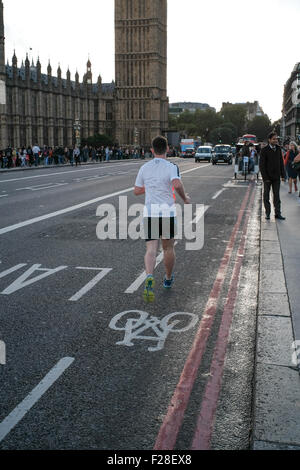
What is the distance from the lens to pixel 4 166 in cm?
3881

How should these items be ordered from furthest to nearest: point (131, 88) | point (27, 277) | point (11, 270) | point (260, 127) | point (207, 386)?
point (260, 127) → point (131, 88) → point (11, 270) → point (27, 277) → point (207, 386)

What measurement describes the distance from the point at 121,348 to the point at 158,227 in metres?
1.79

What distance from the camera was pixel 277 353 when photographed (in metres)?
4.25

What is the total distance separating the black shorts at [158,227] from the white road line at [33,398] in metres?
2.04

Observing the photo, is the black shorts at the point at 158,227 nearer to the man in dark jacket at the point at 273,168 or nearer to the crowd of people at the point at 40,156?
the man in dark jacket at the point at 273,168

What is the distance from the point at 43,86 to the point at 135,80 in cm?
2503

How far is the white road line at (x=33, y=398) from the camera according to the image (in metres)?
3.28

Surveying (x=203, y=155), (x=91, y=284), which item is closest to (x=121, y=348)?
(x=91, y=284)

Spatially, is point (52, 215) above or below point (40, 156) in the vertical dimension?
below

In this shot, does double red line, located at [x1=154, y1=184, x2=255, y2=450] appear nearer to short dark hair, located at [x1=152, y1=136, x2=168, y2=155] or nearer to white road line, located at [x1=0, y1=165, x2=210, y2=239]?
short dark hair, located at [x1=152, y1=136, x2=168, y2=155]

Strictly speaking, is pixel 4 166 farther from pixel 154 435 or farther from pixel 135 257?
pixel 154 435

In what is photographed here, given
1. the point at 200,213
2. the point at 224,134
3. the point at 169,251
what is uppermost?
the point at 224,134

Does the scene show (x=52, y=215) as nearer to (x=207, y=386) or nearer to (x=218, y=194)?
(x=218, y=194)

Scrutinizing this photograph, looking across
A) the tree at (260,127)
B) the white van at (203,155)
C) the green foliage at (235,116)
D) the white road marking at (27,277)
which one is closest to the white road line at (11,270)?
the white road marking at (27,277)
